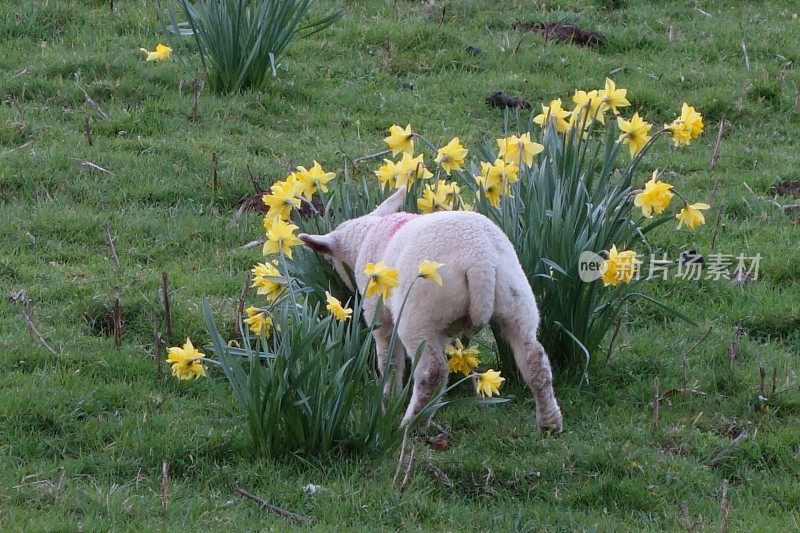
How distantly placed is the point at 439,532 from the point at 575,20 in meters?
7.92

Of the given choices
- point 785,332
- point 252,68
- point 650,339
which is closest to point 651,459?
point 650,339

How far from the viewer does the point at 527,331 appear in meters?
5.09

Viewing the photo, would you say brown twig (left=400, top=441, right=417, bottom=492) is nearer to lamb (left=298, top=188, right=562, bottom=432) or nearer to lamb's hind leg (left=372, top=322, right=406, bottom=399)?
lamb (left=298, top=188, right=562, bottom=432)

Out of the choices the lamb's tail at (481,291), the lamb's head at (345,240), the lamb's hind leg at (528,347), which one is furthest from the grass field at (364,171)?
the lamb's head at (345,240)

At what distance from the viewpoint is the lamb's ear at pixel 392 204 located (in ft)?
18.9

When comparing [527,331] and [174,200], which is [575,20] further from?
[527,331]

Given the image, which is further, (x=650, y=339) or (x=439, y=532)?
(x=650, y=339)

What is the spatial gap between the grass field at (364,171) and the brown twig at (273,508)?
0.11ft

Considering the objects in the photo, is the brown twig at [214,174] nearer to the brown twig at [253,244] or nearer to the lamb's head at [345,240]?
the brown twig at [253,244]

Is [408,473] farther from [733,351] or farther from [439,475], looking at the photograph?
[733,351]

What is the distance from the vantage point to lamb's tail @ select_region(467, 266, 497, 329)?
15.9ft

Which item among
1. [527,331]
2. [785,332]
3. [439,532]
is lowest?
[785,332]

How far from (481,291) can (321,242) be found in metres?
1.00

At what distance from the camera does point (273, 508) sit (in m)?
4.62
